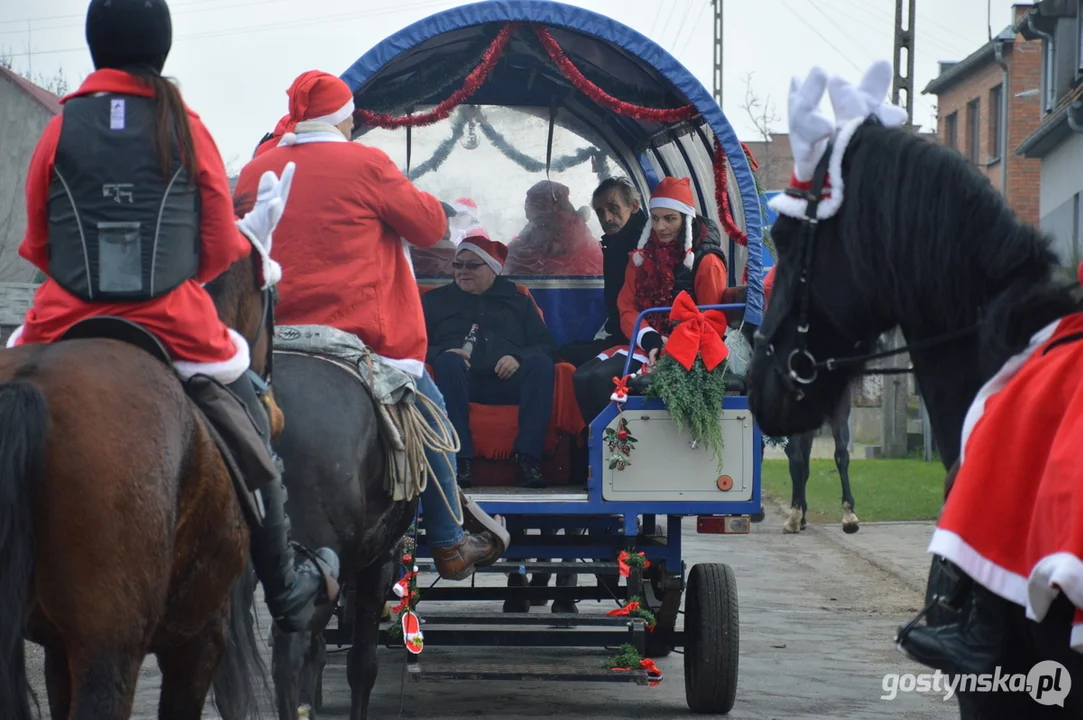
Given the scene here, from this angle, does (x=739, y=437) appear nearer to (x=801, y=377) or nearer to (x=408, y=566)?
(x=408, y=566)

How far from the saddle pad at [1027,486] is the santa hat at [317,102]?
11.5 ft

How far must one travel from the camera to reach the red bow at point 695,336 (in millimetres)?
7094

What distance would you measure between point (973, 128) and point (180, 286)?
41.7m

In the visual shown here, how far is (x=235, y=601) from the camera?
4.77 m

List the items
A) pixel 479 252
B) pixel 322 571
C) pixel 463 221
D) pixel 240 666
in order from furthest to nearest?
pixel 463 221
pixel 479 252
pixel 322 571
pixel 240 666

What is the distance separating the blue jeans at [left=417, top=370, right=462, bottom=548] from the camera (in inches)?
242

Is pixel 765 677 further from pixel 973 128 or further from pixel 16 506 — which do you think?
pixel 973 128

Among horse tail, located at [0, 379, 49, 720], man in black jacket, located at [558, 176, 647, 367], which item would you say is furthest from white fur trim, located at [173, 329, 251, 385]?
man in black jacket, located at [558, 176, 647, 367]

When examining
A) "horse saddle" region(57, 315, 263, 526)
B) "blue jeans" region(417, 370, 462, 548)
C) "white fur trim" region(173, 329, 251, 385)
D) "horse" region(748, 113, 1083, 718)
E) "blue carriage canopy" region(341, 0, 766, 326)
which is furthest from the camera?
"blue carriage canopy" region(341, 0, 766, 326)

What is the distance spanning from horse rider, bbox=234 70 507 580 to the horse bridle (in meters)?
2.47

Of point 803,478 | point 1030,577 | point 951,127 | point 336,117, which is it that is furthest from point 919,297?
point 951,127

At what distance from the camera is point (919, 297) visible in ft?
11.3

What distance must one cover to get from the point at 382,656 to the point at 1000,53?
3108 centimetres

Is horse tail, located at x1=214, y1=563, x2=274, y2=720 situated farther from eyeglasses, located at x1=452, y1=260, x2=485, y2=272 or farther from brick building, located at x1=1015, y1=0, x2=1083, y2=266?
brick building, located at x1=1015, y1=0, x2=1083, y2=266
